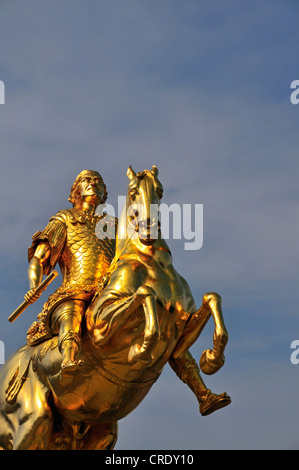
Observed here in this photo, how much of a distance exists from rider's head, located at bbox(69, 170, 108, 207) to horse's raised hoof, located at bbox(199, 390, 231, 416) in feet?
8.62

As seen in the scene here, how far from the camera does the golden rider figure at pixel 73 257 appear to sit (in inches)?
357

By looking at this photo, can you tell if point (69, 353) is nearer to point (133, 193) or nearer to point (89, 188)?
point (133, 193)

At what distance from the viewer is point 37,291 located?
9.36 m

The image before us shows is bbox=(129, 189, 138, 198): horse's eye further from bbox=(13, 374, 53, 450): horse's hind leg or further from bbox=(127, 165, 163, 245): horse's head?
bbox=(13, 374, 53, 450): horse's hind leg

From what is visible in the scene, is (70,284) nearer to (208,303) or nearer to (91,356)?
(91,356)

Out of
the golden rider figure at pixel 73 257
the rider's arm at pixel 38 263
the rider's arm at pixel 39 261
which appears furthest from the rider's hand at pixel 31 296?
the rider's arm at pixel 39 261

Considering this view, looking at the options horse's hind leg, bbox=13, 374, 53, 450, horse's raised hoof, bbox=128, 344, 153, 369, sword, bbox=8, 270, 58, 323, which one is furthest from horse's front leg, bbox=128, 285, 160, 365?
sword, bbox=8, 270, 58, 323

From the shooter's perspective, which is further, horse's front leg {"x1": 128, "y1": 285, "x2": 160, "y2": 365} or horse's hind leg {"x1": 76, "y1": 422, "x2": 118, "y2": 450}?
horse's hind leg {"x1": 76, "y1": 422, "x2": 118, "y2": 450}

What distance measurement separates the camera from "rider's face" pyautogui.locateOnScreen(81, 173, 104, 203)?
396 inches

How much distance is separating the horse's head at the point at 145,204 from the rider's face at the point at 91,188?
1.15 m

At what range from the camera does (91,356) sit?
875 cm

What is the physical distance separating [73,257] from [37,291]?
0.57 metres
